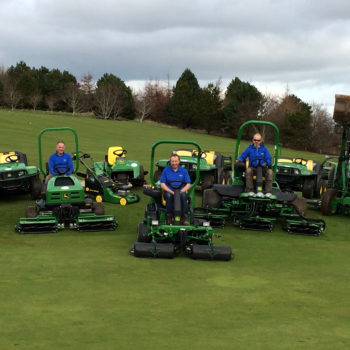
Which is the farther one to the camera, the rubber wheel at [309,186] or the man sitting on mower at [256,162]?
the rubber wheel at [309,186]

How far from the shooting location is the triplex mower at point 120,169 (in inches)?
555

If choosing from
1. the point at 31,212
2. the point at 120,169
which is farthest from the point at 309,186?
the point at 31,212

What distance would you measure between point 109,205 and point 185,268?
5.56m

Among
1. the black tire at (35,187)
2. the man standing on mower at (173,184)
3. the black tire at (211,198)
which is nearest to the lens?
the man standing on mower at (173,184)

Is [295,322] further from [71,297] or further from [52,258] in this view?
[52,258]

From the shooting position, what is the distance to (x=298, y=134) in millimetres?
53125

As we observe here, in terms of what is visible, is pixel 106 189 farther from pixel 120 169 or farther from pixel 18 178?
pixel 18 178

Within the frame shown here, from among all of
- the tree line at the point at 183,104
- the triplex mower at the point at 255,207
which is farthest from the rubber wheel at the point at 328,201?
the tree line at the point at 183,104

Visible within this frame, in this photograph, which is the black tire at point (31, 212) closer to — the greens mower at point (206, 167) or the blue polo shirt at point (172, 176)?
the blue polo shirt at point (172, 176)

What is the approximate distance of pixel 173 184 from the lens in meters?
8.17

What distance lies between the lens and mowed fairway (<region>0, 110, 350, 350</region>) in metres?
4.12

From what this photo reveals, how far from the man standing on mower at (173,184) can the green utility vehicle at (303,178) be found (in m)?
6.72

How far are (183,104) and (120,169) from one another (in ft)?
169

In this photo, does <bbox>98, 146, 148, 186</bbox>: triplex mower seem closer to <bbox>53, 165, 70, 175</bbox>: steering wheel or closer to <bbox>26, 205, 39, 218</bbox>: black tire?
<bbox>53, 165, 70, 175</bbox>: steering wheel
